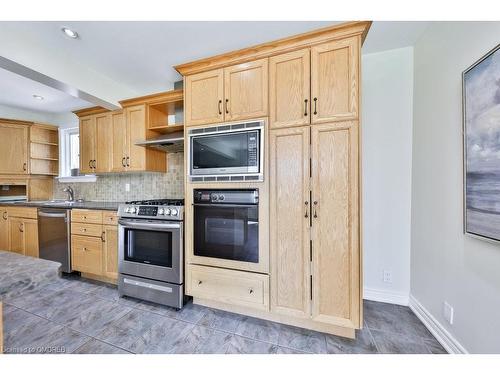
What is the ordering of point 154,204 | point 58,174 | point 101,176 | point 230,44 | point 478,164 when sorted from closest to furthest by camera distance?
point 478,164 < point 230,44 < point 154,204 < point 101,176 < point 58,174

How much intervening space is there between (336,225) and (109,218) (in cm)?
240

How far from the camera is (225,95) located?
71.4 inches

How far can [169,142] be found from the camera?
2.29 m

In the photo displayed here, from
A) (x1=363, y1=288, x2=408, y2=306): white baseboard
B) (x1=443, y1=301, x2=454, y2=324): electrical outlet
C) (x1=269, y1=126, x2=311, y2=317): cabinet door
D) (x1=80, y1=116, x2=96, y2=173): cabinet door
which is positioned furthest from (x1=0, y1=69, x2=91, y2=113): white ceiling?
(x1=443, y1=301, x2=454, y2=324): electrical outlet

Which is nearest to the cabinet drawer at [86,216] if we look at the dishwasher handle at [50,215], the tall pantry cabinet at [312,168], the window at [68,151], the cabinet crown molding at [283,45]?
the dishwasher handle at [50,215]

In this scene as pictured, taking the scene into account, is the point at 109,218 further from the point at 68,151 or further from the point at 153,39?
the point at 68,151

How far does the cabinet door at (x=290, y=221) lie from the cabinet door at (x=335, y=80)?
209mm

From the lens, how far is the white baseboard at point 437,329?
136 cm

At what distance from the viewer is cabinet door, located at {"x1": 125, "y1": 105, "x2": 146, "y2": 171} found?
100 inches

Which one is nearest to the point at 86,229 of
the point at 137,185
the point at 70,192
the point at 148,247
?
the point at 137,185

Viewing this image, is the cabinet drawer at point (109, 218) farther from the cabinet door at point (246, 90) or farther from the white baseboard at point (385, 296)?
the white baseboard at point (385, 296)

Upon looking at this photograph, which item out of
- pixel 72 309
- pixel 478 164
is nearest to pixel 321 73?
pixel 478 164
